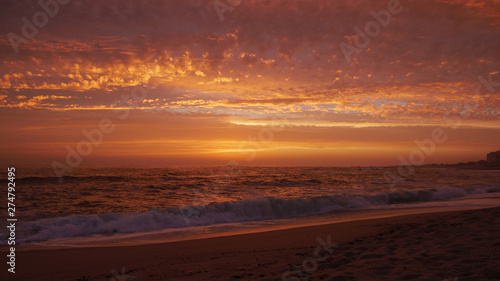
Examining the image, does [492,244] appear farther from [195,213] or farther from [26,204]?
[26,204]

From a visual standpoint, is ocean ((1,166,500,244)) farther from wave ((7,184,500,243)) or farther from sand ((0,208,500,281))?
sand ((0,208,500,281))

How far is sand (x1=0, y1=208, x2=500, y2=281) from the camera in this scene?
A: 18.0 ft

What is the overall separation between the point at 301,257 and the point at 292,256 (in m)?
Answer: 0.25

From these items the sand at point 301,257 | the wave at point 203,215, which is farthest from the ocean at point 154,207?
the sand at point 301,257

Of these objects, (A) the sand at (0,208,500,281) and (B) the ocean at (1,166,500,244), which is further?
(B) the ocean at (1,166,500,244)

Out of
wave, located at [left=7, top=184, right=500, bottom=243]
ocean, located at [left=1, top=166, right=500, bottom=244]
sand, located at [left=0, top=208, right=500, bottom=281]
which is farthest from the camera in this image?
ocean, located at [left=1, top=166, right=500, bottom=244]

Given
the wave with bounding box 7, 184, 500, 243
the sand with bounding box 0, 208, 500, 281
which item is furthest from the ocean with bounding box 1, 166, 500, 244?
the sand with bounding box 0, 208, 500, 281

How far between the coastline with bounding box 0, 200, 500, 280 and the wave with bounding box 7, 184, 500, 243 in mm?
2421

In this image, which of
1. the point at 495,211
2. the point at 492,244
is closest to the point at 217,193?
the point at 495,211

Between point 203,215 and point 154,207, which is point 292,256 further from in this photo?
point 154,207

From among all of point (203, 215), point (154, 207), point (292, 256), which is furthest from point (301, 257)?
point (154, 207)

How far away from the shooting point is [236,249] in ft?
26.1

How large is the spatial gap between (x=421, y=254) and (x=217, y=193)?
1585 cm

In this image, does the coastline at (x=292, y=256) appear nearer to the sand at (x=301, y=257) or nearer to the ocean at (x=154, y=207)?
the sand at (x=301, y=257)
